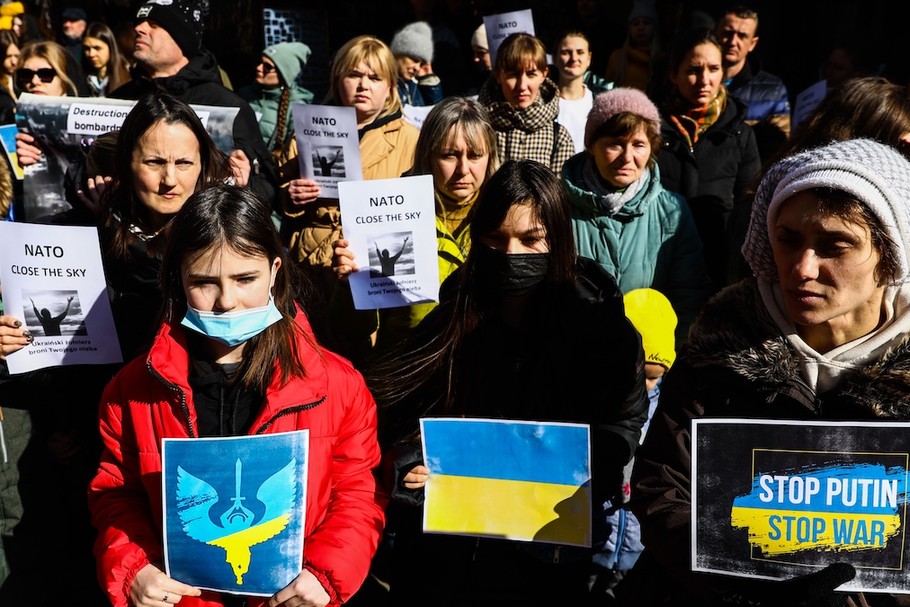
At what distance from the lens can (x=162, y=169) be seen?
3811mm

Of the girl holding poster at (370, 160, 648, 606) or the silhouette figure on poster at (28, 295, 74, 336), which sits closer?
the girl holding poster at (370, 160, 648, 606)

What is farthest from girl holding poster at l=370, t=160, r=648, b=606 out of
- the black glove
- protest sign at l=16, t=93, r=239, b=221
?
protest sign at l=16, t=93, r=239, b=221

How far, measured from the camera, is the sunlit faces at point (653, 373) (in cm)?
387

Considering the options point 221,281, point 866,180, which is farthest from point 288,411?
point 866,180

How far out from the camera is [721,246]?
17.5 ft

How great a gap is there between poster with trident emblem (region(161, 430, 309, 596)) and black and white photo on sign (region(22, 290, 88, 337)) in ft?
3.93

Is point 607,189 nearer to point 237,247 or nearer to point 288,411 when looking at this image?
point 237,247

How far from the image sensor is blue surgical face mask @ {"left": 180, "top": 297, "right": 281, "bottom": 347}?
9.58 ft

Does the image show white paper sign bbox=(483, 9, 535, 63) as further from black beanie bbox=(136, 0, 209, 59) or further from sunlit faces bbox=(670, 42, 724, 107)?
black beanie bbox=(136, 0, 209, 59)

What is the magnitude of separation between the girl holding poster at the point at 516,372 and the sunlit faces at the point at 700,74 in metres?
2.52

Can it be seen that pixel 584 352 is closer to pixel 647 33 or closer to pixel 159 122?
pixel 159 122

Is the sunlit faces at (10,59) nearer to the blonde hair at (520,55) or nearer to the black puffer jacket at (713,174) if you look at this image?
the blonde hair at (520,55)

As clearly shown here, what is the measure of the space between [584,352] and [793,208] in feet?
3.74

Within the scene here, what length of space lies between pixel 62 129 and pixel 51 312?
5.17 feet
